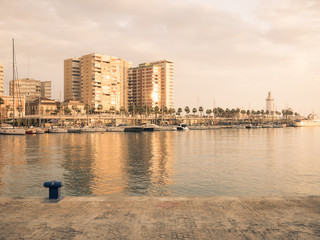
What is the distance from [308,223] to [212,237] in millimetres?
3802

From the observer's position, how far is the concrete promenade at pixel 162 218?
9.27 meters

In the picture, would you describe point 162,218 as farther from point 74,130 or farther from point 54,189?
point 74,130

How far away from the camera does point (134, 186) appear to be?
22844 mm

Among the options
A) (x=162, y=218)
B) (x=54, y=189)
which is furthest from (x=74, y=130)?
(x=162, y=218)

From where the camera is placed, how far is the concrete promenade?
30.4 ft

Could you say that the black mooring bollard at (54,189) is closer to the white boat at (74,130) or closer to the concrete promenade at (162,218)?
the concrete promenade at (162,218)

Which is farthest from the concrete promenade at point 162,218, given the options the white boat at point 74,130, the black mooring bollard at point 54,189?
the white boat at point 74,130

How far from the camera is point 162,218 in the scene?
34.7 feet

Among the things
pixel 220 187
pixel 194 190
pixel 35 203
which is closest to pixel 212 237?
pixel 35 203

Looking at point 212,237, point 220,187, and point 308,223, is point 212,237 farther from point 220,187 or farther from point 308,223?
point 220,187

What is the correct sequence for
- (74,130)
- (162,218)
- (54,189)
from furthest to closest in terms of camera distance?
(74,130)
(54,189)
(162,218)

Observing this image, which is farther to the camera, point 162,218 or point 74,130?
point 74,130

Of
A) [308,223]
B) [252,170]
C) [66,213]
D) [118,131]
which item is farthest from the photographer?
[118,131]

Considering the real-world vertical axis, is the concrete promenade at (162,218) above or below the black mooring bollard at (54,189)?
below
